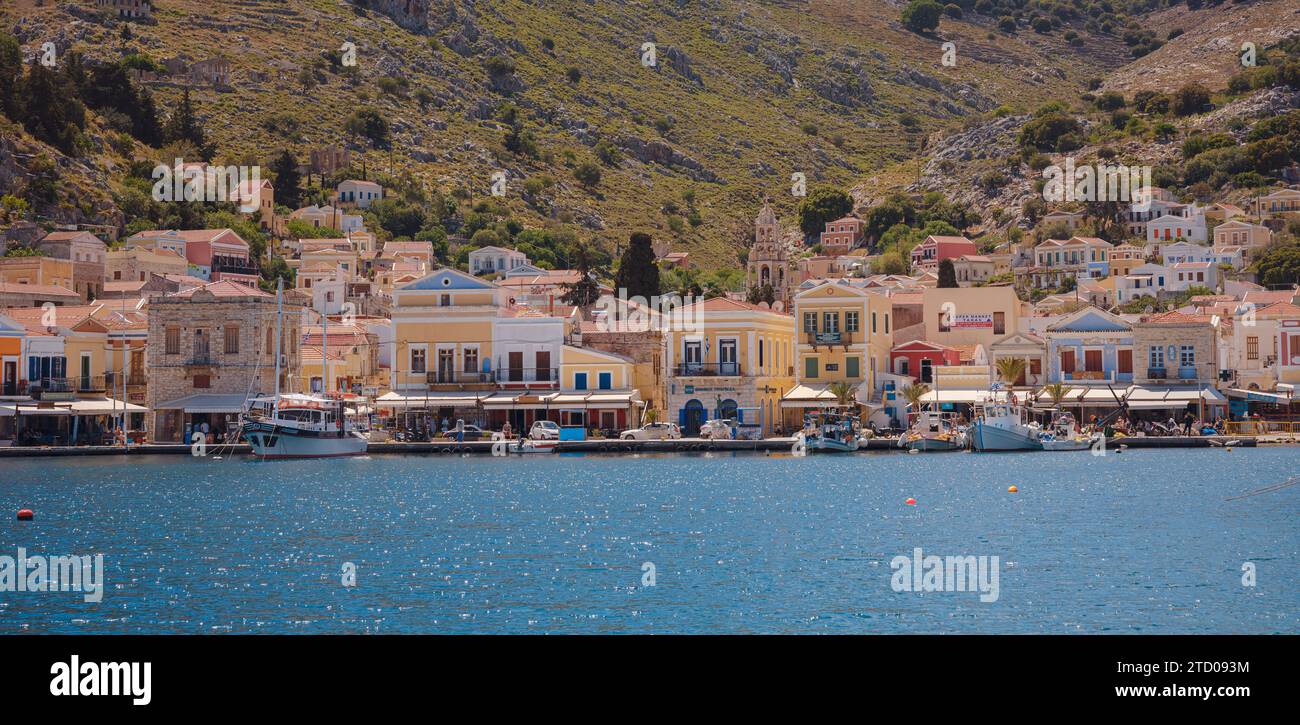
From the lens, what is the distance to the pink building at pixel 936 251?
145500 mm

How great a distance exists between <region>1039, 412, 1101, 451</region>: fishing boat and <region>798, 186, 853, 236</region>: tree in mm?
109194

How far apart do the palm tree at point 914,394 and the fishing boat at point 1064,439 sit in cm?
637

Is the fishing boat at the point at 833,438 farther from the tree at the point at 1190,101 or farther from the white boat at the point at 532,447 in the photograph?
the tree at the point at 1190,101

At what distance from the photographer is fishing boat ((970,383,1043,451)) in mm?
66375

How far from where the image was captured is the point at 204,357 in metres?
70.9

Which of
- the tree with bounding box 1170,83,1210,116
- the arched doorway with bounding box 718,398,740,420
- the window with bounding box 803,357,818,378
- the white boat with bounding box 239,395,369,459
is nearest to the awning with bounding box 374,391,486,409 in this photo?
the white boat with bounding box 239,395,369,459

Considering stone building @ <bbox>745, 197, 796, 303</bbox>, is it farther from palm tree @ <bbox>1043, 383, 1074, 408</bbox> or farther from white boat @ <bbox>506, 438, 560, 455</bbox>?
white boat @ <bbox>506, 438, 560, 455</bbox>
